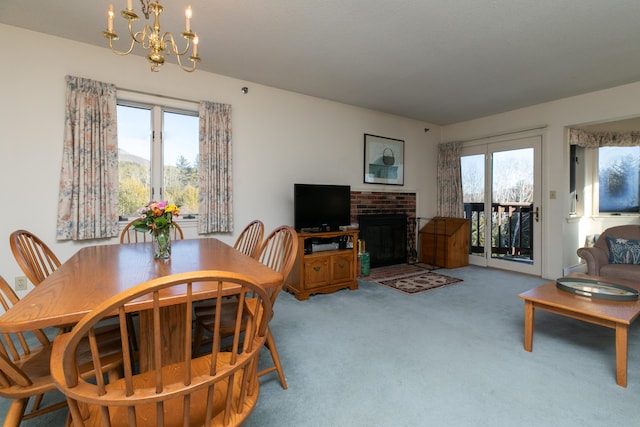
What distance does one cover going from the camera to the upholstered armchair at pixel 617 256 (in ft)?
9.93

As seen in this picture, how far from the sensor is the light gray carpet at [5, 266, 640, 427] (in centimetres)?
150

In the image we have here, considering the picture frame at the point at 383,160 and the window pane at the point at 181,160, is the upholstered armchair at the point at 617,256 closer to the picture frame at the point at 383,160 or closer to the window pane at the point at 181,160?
the picture frame at the point at 383,160

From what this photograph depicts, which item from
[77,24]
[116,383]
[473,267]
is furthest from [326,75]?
[473,267]

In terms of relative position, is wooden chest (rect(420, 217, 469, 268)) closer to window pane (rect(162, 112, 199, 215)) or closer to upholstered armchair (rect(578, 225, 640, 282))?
upholstered armchair (rect(578, 225, 640, 282))

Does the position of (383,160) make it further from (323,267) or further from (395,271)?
(323,267)

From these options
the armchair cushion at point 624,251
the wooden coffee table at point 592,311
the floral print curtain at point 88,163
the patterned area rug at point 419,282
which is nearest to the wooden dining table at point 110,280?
the floral print curtain at point 88,163

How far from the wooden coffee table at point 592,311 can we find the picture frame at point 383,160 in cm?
280

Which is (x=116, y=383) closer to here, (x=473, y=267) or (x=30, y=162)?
(x=30, y=162)

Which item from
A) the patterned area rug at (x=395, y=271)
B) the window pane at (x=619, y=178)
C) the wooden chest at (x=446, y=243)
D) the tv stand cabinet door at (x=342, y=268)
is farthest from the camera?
the wooden chest at (x=446, y=243)

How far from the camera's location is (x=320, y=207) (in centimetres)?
374

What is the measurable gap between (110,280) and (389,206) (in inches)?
167

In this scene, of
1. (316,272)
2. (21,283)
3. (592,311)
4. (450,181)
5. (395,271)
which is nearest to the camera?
(592,311)

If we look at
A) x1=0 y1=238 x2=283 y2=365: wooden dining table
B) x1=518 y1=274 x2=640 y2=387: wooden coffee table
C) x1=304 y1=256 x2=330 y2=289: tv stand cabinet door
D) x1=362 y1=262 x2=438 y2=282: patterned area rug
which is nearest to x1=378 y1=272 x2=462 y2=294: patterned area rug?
x1=362 y1=262 x2=438 y2=282: patterned area rug

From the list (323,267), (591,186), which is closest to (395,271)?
(323,267)
